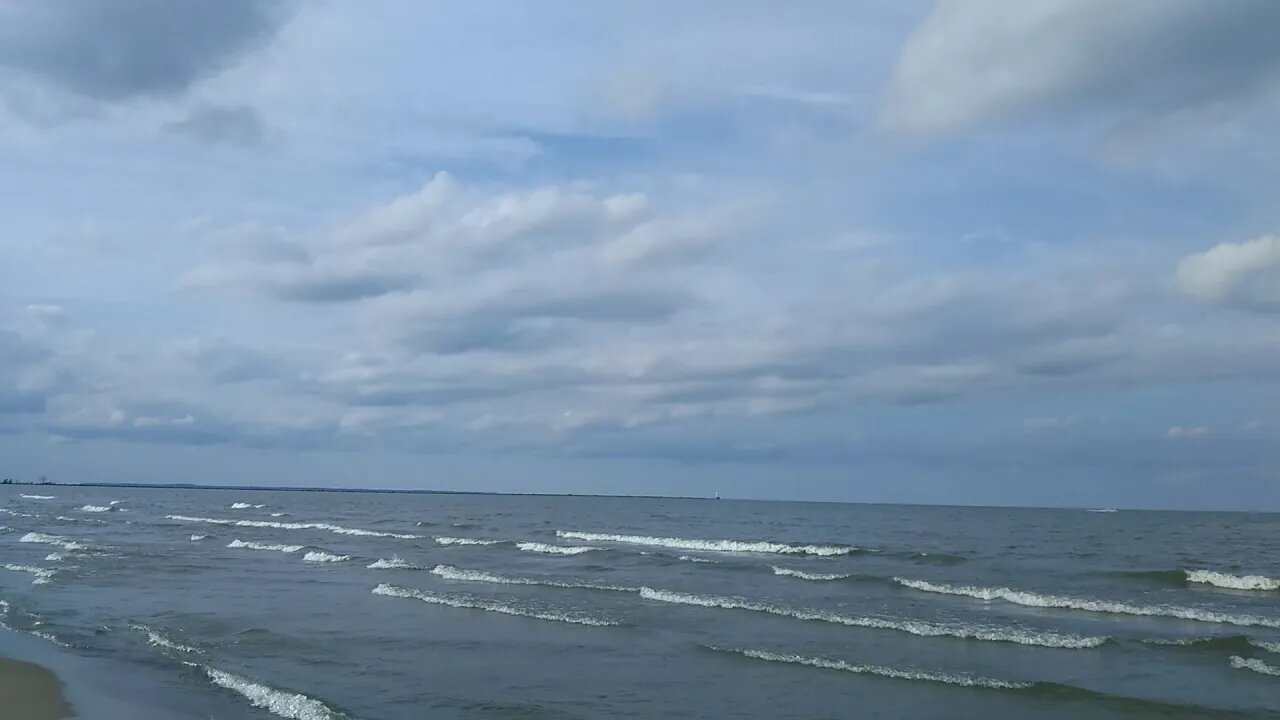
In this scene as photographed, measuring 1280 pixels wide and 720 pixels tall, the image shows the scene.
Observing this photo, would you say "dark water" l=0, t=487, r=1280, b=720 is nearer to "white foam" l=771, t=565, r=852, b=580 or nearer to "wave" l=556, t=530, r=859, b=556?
"white foam" l=771, t=565, r=852, b=580

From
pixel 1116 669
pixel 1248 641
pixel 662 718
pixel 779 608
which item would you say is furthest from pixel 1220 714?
pixel 779 608

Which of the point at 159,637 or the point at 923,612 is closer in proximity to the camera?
the point at 159,637

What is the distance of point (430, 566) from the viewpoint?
3222 centimetres

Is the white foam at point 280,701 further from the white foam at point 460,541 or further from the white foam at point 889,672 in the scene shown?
the white foam at point 460,541

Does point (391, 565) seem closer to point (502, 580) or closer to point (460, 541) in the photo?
point (502, 580)

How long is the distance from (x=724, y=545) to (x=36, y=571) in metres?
28.4

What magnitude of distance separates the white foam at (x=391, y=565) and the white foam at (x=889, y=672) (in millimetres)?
18184

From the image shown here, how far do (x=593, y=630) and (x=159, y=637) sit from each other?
8.22m

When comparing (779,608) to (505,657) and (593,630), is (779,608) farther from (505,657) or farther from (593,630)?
(505,657)

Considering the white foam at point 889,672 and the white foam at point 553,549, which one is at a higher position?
the white foam at point 889,672

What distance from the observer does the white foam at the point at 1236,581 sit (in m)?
28.9

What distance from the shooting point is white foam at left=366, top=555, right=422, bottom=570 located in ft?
104

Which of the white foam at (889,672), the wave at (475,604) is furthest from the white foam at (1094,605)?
the wave at (475,604)

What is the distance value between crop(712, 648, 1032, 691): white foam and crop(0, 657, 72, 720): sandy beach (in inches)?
414
